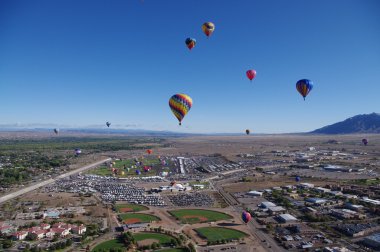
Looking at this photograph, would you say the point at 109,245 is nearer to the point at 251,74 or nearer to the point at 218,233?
the point at 218,233

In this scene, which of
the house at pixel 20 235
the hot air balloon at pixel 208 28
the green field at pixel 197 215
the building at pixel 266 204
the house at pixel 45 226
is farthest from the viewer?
the building at pixel 266 204

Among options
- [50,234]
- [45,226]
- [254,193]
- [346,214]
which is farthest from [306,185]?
[45,226]

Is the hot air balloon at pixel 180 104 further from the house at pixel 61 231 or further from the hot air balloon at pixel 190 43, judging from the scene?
the house at pixel 61 231

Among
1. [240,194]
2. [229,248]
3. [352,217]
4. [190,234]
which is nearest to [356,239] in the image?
[352,217]

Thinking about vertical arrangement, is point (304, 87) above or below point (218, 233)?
above

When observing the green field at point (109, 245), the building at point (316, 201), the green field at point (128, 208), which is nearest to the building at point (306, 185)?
the building at point (316, 201)

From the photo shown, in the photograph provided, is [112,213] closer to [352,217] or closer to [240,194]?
[240,194]
